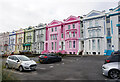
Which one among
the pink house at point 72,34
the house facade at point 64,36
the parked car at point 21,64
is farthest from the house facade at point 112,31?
the parked car at point 21,64

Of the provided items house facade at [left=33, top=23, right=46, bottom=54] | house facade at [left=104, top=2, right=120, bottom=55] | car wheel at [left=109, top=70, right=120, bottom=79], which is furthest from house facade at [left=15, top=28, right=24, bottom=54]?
car wheel at [left=109, top=70, right=120, bottom=79]

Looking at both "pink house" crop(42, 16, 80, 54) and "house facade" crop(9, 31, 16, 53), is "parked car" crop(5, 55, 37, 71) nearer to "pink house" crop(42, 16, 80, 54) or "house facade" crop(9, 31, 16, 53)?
"pink house" crop(42, 16, 80, 54)

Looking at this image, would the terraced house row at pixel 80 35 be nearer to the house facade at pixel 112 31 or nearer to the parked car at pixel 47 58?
the house facade at pixel 112 31

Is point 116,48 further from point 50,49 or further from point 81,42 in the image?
point 50,49

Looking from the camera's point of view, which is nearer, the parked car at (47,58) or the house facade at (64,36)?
the parked car at (47,58)

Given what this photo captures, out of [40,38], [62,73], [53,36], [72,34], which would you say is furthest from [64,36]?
[62,73]

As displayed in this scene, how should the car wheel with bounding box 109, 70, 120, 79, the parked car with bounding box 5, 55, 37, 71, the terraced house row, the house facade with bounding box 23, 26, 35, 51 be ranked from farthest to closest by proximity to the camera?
1. the house facade with bounding box 23, 26, 35, 51
2. the terraced house row
3. the parked car with bounding box 5, 55, 37, 71
4. the car wheel with bounding box 109, 70, 120, 79

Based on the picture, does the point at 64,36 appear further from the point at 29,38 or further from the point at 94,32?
the point at 29,38

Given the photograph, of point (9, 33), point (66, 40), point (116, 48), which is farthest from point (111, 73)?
point (9, 33)

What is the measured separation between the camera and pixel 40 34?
42.3 metres

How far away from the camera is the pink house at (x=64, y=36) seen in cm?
3222

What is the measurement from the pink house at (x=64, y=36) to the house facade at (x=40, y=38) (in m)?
1.98

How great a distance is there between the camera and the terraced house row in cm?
2595

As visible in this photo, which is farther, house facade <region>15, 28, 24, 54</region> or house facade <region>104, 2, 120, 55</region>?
house facade <region>15, 28, 24, 54</region>
